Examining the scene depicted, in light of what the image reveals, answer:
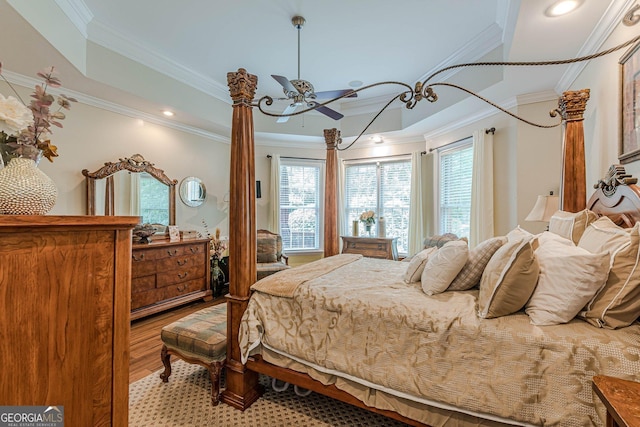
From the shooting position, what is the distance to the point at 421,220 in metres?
4.68

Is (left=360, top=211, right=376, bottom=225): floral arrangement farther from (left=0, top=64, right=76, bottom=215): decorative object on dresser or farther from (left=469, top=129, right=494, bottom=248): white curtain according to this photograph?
(left=0, top=64, right=76, bottom=215): decorative object on dresser

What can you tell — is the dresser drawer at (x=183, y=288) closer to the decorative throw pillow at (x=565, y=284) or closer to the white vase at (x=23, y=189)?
the white vase at (x=23, y=189)

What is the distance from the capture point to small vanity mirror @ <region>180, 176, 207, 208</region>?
4.33 metres

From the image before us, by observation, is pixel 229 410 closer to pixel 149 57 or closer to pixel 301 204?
pixel 149 57

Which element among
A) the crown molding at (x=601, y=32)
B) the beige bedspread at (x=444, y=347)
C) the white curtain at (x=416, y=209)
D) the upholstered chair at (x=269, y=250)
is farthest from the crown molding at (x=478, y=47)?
the upholstered chair at (x=269, y=250)

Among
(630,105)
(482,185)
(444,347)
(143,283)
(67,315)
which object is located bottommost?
(143,283)

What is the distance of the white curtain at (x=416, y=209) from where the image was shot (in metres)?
4.69

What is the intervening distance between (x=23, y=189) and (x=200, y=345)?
1.58 metres

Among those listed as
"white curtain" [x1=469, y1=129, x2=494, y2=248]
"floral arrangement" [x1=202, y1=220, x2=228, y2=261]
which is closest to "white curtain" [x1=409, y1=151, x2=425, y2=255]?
"white curtain" [x1=469, y1=129, x2=494, y2=248]

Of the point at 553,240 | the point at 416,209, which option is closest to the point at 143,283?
the point at 553,240

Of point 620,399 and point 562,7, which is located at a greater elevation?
point 562,7

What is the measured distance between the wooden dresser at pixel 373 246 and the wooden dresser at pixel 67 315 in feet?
12.4

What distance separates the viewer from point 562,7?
1.94 meters

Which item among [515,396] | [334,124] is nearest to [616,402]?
[515,396]
